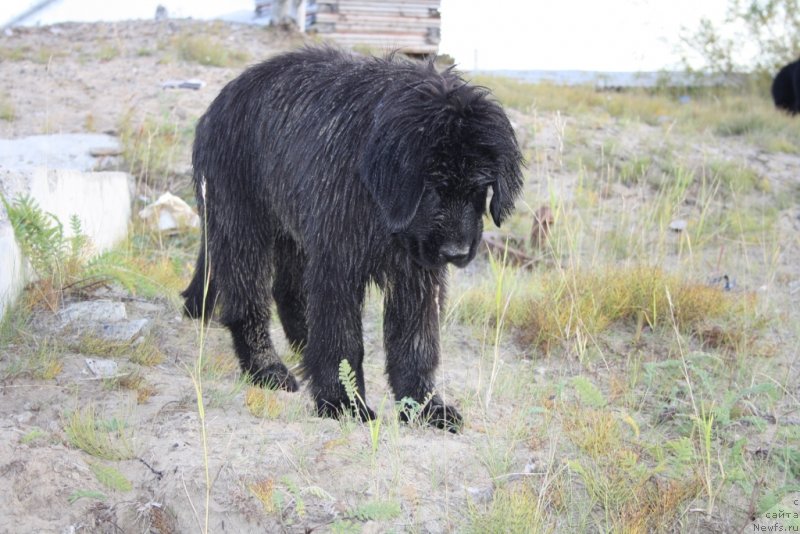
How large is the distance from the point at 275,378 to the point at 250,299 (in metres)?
0.45

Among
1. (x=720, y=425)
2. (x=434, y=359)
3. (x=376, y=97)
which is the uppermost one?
(x=376, y=97)

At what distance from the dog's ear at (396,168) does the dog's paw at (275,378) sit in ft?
4.74

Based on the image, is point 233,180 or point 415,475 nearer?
point 415,475

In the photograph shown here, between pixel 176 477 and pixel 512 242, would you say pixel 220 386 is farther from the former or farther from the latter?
pixel 512 242

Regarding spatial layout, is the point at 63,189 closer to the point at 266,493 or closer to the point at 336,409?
the point at 336,409

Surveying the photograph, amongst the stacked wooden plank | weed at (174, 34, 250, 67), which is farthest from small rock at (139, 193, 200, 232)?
the stacked wooden plank

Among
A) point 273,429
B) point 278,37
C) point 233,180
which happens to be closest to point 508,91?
point 278,37

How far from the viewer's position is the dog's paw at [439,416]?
3.95 metres

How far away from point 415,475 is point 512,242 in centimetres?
462

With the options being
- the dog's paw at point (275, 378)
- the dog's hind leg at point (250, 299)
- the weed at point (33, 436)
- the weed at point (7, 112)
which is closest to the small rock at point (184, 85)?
the weed at point (7, 112)

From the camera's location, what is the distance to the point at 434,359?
13.3 feet

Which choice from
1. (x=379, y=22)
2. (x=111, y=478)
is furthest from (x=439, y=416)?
(x=379, y=22)

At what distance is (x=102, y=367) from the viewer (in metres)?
4.18

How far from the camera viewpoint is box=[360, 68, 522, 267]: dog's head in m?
3.41
